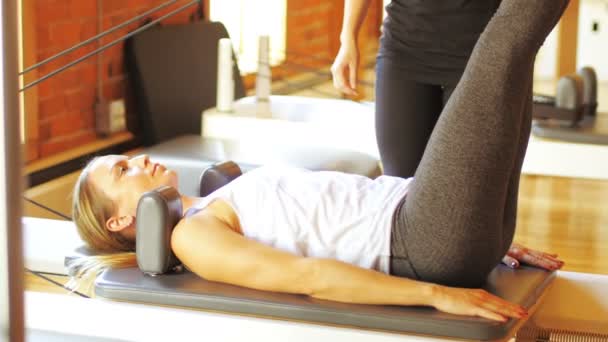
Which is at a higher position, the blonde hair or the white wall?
the white wall

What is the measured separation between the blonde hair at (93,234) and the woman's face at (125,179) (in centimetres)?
1

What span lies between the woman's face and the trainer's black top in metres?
0.58

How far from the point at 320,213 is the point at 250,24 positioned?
12.2 feet

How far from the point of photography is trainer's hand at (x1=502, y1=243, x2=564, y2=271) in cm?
198

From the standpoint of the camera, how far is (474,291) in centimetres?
170

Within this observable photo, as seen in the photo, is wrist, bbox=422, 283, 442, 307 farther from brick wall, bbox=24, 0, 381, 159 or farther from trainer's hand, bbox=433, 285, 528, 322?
brick wall, bbox=24, 0, 381, 159

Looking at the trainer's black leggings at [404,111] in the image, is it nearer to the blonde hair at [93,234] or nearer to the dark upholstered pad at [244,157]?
the blonde hair at [93,234]

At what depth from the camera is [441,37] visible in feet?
7.03

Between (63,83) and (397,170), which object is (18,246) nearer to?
(397,170)

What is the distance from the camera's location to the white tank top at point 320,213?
1.83m

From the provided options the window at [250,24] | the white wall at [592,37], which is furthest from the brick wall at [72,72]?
the white wall at [592,37]

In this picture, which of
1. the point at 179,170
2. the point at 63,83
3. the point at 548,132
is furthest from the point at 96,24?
the point at 548,132

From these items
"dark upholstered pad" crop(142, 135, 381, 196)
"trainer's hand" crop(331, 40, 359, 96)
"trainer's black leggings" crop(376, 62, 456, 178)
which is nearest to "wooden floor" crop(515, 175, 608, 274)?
"dark upholstered pad" crop(142, 135, 381, 196)

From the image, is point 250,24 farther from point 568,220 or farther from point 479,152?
point 479,152
